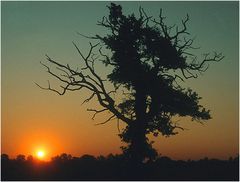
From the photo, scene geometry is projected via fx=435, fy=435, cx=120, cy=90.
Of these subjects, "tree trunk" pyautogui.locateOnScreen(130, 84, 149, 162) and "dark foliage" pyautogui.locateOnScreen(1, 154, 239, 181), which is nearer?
"dark foliage" pyautogui.locateOnScreen(1, 154, 239, 181)

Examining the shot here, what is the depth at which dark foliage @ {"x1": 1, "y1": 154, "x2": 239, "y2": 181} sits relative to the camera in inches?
1143

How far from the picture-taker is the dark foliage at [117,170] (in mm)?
29031

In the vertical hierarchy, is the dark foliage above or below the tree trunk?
below

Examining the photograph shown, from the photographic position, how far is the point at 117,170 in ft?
104

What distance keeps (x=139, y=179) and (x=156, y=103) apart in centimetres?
628

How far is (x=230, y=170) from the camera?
3228 cm

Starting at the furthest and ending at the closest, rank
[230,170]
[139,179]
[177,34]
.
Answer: [177,34]
[230,170]
[139,179]

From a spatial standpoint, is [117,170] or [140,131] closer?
[117,170]

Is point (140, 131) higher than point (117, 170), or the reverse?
point (140, 131)

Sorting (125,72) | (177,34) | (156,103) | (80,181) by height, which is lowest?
(80,181)

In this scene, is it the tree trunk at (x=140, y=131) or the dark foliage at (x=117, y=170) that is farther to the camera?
the tree trunk at (x=140, y=131)

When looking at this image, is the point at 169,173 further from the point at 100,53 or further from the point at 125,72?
the point at 100,53

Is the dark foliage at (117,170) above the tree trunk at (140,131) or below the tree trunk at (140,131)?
below

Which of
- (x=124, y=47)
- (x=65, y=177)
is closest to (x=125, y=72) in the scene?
(x=124, y=47)
